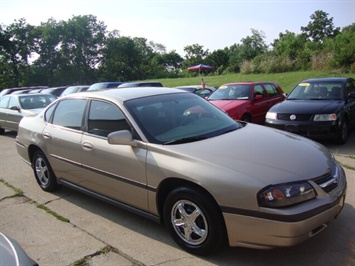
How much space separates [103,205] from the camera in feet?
14.9

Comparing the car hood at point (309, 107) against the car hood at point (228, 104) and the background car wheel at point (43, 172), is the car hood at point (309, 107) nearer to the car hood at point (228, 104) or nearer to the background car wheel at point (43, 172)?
the car hood at point (228, 104)

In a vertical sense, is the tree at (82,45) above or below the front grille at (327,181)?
above

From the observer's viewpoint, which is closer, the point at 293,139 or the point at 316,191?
the point at 316,191

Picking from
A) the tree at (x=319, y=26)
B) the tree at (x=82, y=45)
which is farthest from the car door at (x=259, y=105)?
the tree at (x=319, y=26)

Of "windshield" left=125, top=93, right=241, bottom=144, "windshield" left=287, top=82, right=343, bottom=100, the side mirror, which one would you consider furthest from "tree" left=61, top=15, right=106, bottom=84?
the side mirror

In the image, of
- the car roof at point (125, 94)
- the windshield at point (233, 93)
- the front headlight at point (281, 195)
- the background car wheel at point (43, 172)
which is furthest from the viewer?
the windshield at point (233, 93)

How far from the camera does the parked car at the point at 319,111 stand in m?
6.91

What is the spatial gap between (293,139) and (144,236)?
1991 millimetres

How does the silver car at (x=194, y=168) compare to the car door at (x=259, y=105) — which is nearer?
the silver car at (x=194, y=168)

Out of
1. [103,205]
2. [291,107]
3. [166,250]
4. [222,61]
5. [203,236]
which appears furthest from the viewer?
[222,61]

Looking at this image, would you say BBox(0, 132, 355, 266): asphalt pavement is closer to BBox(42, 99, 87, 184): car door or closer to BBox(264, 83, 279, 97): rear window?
BBox(42, 99, 87, 184): car door

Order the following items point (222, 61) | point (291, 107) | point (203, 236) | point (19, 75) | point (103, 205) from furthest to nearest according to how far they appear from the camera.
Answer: point (222, 61), point (19, 75), point (291, 107), point (103, 205), point (203, 236)

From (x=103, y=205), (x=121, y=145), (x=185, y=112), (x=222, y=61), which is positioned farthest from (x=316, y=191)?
(x=222, y=61)

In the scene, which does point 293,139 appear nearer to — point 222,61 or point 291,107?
point 291,107
